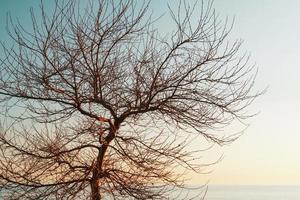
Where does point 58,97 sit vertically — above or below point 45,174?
above

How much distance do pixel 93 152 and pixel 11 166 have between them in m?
1.45

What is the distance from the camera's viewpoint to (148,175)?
9.24m

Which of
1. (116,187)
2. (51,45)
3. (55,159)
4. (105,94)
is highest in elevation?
(51,45)

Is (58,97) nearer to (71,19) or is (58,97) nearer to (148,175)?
(71,19)

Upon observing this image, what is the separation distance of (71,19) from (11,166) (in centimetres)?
271

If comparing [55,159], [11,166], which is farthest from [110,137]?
[11,166]

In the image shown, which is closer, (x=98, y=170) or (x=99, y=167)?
(x=98, y=170)

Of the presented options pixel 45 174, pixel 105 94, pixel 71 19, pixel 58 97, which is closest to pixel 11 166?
pixel 45 174

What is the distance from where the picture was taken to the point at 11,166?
30.0 ft

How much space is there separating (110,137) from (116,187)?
0.89 metres

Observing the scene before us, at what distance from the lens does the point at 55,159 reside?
9391mm

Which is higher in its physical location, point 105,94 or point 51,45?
point 51,45

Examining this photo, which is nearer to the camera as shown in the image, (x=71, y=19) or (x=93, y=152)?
(x=71, y=19)

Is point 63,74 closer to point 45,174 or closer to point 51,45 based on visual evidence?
point 51,45
